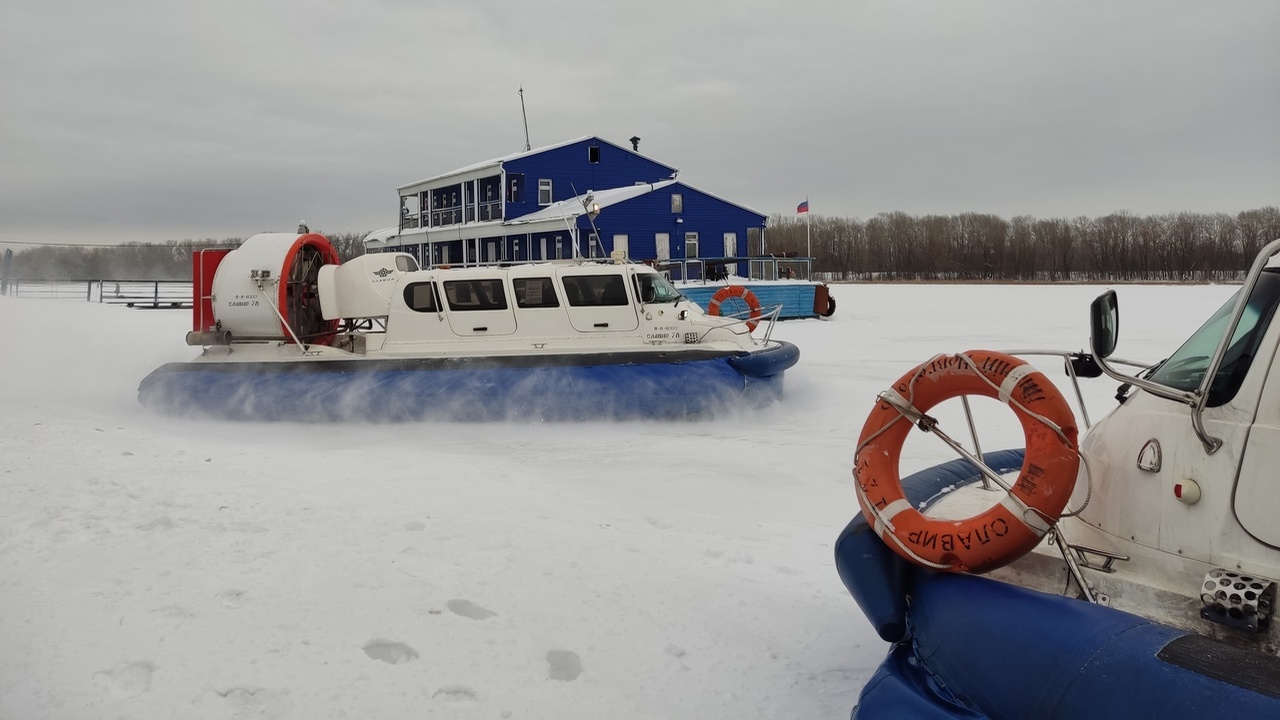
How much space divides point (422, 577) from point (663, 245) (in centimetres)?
2500

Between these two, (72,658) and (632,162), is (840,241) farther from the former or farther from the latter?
(72,658)

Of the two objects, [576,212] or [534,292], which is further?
[576,212]

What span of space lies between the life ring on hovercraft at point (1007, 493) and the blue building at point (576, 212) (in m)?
22.8

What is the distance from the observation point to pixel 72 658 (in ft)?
10.6

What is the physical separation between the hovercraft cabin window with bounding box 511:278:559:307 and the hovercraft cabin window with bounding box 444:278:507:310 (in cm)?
17

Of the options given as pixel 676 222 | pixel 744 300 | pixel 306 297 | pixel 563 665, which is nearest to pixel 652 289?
pixel 744 300

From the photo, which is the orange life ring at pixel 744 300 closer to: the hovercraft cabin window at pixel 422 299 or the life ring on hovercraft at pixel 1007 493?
the hovercraft cabin window at pixel 422 299

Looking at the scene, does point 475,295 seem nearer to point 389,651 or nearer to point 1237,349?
point 389,651

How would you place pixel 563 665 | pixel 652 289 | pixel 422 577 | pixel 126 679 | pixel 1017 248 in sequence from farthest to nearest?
pixel 1017 248 → pixel 652 289 → pixel 422 577 → pixel 563 665 → pixel 126 679

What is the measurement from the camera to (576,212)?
26359 mm

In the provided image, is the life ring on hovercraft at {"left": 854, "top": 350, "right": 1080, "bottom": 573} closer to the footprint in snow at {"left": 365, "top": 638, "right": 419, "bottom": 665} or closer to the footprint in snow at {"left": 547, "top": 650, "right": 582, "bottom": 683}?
the footprint in snow at {"left": 547, "top": 650, "right": 582, "bottom": 683}

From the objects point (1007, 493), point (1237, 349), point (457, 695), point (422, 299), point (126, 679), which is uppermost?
point (422, 299)

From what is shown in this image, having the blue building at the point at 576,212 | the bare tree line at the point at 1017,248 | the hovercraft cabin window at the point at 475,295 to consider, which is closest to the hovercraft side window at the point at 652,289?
the hovercraft cabin window at the point at 475,295

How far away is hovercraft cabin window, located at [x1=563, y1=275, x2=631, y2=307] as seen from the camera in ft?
Result: 31.8
